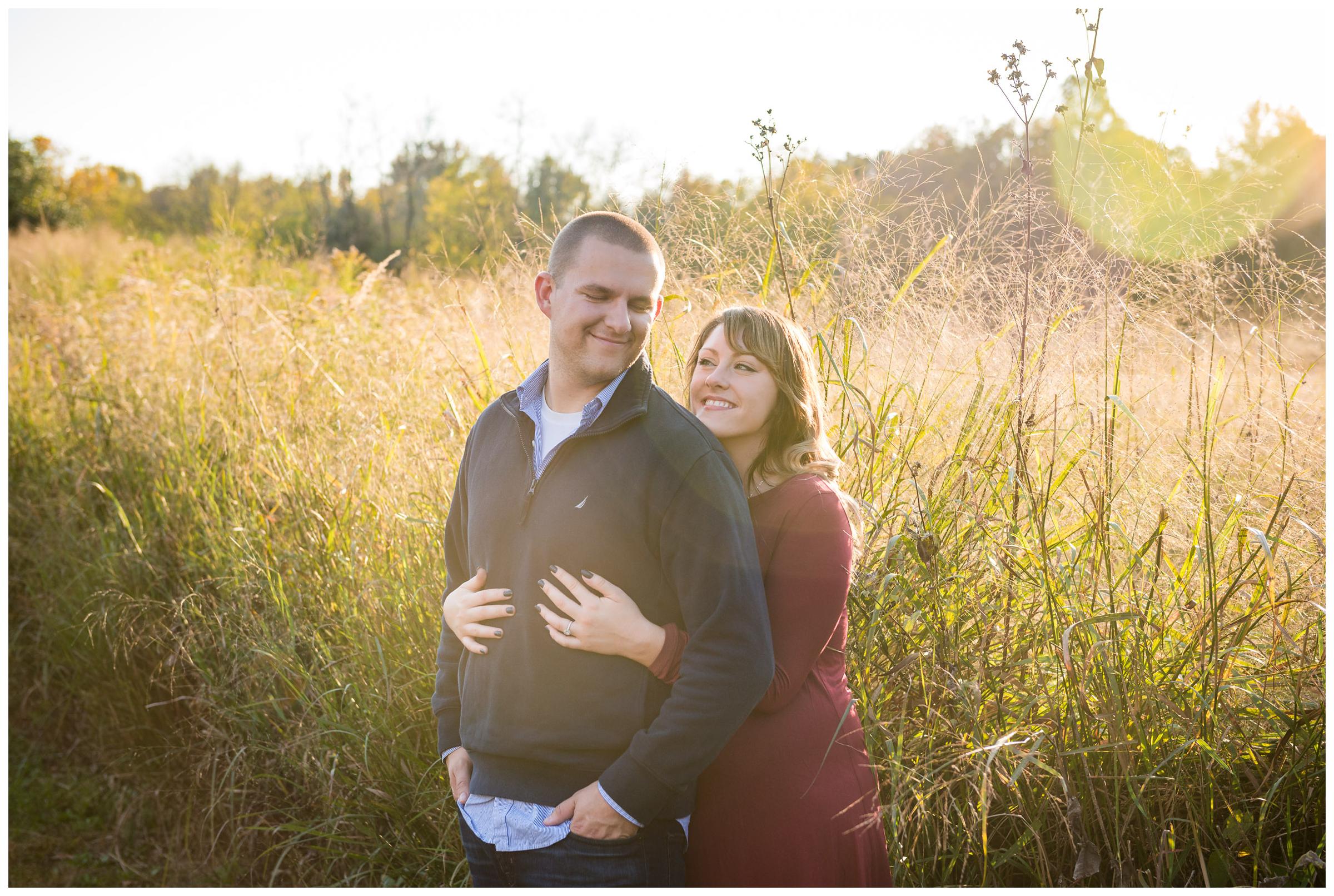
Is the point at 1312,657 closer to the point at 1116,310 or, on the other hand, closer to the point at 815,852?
the point at 1116,310

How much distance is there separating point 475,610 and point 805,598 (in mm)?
583

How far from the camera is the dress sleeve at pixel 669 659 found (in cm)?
145

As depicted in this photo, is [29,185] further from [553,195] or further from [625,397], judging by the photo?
[625,397]

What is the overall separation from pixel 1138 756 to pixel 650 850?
1103 mm

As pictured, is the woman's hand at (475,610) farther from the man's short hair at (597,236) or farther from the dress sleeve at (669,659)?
the man's short hair at (597,236)

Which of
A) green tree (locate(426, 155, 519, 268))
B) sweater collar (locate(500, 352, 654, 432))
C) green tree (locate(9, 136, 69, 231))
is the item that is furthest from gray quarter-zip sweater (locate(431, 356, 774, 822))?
green tree (locate(9, 136, 69, 231))

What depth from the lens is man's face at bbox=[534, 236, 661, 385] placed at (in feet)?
4.93

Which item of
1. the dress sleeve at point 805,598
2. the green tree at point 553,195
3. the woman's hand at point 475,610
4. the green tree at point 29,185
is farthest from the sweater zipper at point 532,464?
the green tree at point 29,185

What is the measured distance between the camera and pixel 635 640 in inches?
56.2

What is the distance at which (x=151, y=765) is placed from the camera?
3.22 m

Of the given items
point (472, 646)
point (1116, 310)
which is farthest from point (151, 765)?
point (1116, 310)

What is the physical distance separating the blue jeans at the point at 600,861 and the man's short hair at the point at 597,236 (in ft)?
3.17

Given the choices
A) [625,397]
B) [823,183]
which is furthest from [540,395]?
[823,183]

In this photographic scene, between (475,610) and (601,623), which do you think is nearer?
(601,623)
